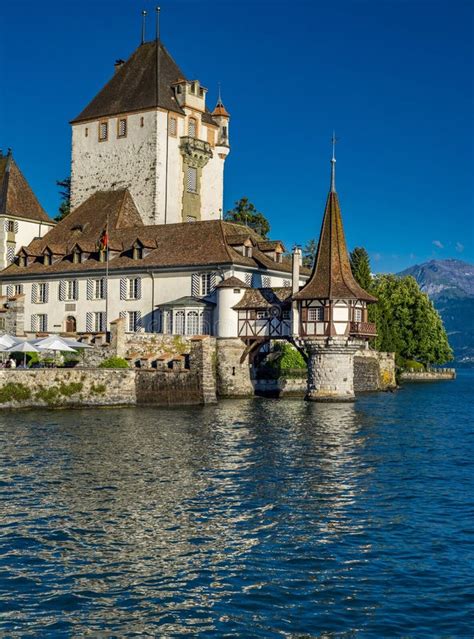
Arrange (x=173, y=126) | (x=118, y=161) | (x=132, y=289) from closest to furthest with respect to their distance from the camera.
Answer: (x=132, y=289) < (x=173, y=126) < (x=118, y=161)

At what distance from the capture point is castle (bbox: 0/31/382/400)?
194 ft

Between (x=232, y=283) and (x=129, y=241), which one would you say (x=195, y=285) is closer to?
(x=232, y=283)

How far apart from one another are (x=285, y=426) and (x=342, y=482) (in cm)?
1543

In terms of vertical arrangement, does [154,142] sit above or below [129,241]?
above

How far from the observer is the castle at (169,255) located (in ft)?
194

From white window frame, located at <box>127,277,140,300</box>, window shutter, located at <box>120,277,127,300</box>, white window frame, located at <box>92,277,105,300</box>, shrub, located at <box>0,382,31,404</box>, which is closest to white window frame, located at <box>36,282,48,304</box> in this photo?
white window frame, located at <box>92,277,105,300</box>

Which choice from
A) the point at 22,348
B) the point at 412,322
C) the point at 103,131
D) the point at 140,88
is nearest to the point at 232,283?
the point at 22,348

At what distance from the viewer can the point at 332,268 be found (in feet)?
194

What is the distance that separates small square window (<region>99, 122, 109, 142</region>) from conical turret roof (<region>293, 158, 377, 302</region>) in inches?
1059

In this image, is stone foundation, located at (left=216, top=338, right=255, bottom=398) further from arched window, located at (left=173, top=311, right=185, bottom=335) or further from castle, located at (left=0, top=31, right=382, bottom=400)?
arched window, located at (left=173, top=311, right=185, bottom=335)

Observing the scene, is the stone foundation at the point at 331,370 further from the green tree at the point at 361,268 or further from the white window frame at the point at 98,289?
the green tree at the point at 361,268

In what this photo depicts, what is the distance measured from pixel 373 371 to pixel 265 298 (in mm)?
22444

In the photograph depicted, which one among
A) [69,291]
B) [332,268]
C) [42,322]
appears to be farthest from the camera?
[42,322]

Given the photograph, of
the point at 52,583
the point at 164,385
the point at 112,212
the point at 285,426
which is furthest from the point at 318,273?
the point at 52,583
